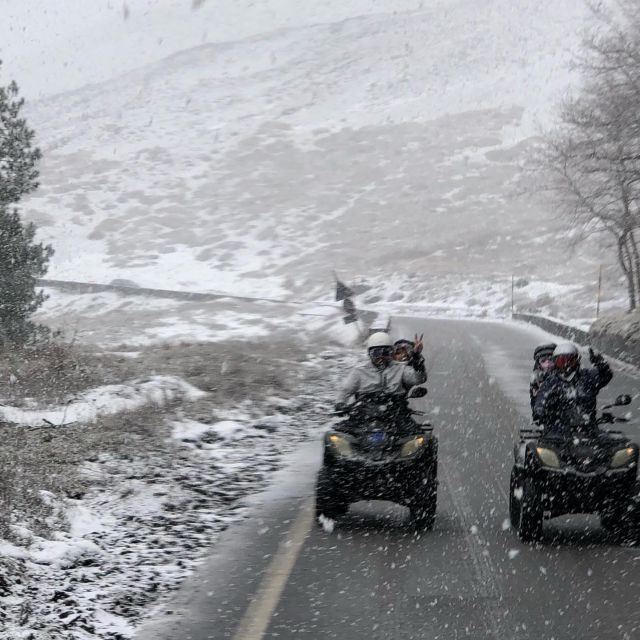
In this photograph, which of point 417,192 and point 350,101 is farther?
point 350,101

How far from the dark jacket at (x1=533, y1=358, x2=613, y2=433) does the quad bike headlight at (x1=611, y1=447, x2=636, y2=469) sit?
0.37 metres

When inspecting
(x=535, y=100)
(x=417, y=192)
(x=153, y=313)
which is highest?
(x=535, y=100)

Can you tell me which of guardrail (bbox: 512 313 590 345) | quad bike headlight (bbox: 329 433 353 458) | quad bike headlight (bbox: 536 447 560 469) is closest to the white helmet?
quad bike headlight (bbox: 329 433 353 458)

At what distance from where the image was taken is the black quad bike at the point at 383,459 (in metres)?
8.38

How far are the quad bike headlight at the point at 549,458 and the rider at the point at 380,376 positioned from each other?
122 centimetres

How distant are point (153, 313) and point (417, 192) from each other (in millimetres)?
53435

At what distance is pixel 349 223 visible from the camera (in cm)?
10512

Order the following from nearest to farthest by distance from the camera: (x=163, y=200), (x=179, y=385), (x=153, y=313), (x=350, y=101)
A: 1. (x=179, y=385)
2. (x=153, y=313)
3. (x=163, y=200)
4. (x=350, y=101)

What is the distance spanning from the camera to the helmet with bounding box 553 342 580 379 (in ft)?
26.4

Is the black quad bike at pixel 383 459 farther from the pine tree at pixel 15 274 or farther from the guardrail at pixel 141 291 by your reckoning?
the guardrail at pixel 141 291

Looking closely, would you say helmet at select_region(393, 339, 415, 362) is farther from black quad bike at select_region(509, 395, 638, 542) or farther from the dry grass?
black quad bike at select_region(509, 395, 638, 542)

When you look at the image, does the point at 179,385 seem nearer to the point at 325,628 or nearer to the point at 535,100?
the point at 325,628

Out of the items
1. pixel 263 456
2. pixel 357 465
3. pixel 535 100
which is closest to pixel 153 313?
pixel 263 456

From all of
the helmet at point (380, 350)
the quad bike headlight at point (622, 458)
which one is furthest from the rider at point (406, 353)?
the quad bike headlight at point (622, 458)
